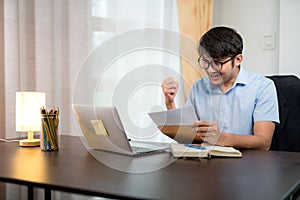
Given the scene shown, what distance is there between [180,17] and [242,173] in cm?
179

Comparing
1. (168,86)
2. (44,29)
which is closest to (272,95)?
(168,86)

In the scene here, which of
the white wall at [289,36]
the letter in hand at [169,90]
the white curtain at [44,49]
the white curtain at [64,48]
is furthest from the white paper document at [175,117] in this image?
the white wall at [289,36]

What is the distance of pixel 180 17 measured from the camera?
2.63m

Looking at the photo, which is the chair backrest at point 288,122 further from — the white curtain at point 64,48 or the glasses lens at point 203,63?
the white curtain at point 64,48

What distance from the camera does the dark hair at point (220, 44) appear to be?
1671 mm

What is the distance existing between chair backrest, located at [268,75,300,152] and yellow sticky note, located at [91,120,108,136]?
88 cm

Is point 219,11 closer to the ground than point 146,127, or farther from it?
farther from it

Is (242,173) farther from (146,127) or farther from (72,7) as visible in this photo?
(72,7)

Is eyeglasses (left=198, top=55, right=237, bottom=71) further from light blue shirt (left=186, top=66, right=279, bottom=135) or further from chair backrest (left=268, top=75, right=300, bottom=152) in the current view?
chair backrest (left=268, top=75, right=300, bottom=152)

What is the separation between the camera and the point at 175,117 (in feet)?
4.31

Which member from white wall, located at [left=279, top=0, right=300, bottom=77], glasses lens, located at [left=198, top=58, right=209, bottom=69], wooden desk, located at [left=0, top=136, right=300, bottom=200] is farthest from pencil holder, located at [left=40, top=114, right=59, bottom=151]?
white wall, located at [left=279, top=0, right=300, bottom=77]

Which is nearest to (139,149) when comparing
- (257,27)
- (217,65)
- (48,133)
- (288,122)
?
(48,133)

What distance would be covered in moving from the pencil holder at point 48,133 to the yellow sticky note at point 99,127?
18 cm

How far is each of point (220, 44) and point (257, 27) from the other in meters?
1.04
